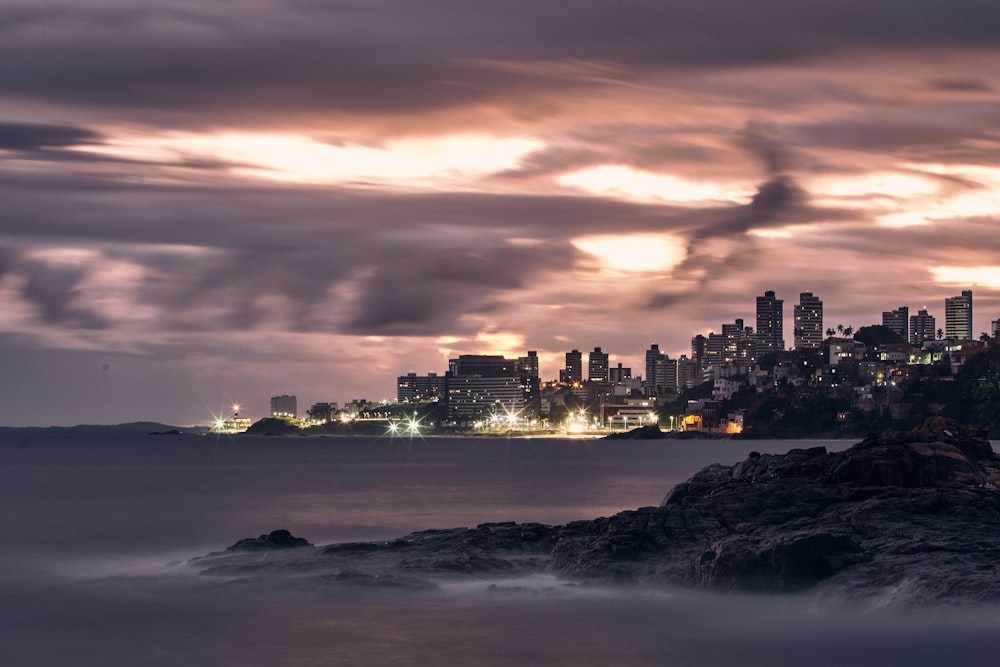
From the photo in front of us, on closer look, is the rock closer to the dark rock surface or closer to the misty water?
the dark rock surface

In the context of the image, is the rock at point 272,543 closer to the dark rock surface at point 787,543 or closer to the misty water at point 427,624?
the dark rock surface at point 787,543

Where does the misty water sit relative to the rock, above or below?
below

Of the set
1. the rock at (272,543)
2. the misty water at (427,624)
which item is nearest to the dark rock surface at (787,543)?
the rock at (272,543)

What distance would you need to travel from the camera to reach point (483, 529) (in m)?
48.3

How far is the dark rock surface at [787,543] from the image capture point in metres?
37.2

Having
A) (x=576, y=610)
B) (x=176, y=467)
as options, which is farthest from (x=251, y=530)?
(x=176, y=467)

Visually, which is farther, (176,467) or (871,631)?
(176,467)

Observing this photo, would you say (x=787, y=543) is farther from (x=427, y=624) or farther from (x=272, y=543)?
(x=272, y=543)

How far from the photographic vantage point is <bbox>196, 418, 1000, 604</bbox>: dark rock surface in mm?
37188

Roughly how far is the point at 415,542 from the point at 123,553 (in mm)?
18351

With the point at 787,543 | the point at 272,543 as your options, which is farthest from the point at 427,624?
the point at 272,543

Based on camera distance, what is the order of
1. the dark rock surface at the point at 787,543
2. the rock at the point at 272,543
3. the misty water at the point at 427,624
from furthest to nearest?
the rock at the point at 272,543, the dark rock surface at the point at 787,543, the misty water at the point at 427,624

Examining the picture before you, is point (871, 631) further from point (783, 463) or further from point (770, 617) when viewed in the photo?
point (783, 463)

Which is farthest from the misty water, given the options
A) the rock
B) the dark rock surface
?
the rock
